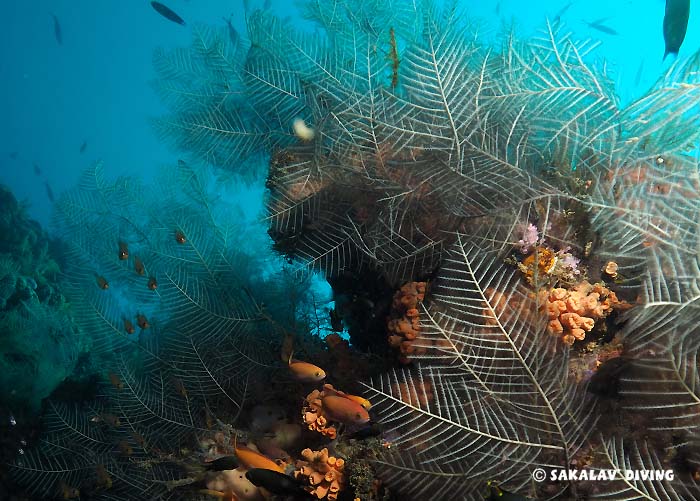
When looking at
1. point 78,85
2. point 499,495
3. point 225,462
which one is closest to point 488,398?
point 499,495

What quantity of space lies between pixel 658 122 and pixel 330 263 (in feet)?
9.84

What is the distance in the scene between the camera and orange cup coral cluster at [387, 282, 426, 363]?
10.9ft

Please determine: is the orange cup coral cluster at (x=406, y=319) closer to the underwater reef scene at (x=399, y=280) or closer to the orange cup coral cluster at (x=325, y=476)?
the underwater reef scene at (x=399, y=280)

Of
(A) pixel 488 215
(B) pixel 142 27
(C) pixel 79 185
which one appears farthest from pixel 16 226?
(B) pixel 142 27

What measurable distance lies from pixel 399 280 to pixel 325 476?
5.73 ft

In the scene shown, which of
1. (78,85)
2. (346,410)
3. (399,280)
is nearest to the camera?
(346,410)

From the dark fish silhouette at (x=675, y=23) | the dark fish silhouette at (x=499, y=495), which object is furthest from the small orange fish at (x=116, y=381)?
the dark fish silhouette at (x=675, y=23)

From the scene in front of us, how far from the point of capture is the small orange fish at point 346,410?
3045 mm

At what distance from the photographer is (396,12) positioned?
16.4 feet

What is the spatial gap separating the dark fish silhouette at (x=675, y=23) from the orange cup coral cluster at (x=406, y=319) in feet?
8.12

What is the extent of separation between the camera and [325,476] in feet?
9.76

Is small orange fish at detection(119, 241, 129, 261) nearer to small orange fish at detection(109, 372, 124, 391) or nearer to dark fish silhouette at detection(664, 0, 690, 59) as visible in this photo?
small orange fish at detection(109, 372, 124, 391)

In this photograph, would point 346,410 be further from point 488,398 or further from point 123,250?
point 123,250

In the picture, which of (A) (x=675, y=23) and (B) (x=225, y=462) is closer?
(A) (x=675, y=23)
